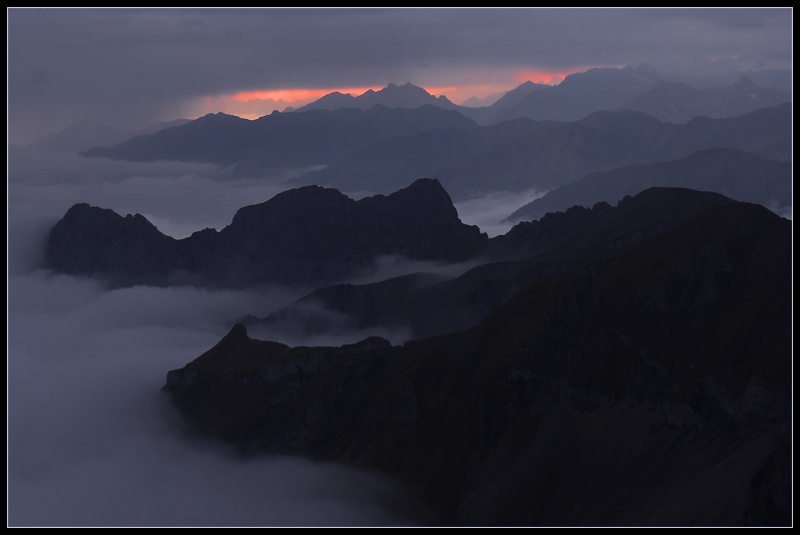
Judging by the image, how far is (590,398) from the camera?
147 meters

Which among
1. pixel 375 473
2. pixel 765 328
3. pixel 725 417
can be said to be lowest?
pixel 375 473

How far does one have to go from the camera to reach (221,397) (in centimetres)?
18662

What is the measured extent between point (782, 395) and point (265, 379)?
10156 cm

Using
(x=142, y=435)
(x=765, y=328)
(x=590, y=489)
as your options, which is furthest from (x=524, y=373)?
(x=142, y=435)

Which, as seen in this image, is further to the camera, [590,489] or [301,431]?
[301,431]

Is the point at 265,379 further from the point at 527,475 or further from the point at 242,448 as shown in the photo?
the point at 527,475

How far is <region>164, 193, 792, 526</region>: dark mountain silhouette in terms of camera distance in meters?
124

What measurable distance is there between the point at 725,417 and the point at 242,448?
299 feet

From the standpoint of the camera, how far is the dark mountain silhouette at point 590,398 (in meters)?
124

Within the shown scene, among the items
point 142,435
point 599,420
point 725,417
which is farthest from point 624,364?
point 142,435

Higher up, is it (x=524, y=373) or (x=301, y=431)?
(x=524, y=373)

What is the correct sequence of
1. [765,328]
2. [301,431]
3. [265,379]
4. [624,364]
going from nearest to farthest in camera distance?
[765,328]
[624,364]
[301,431]
[265,379]

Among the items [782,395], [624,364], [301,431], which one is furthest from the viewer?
[301,431]

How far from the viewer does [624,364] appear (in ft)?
483
